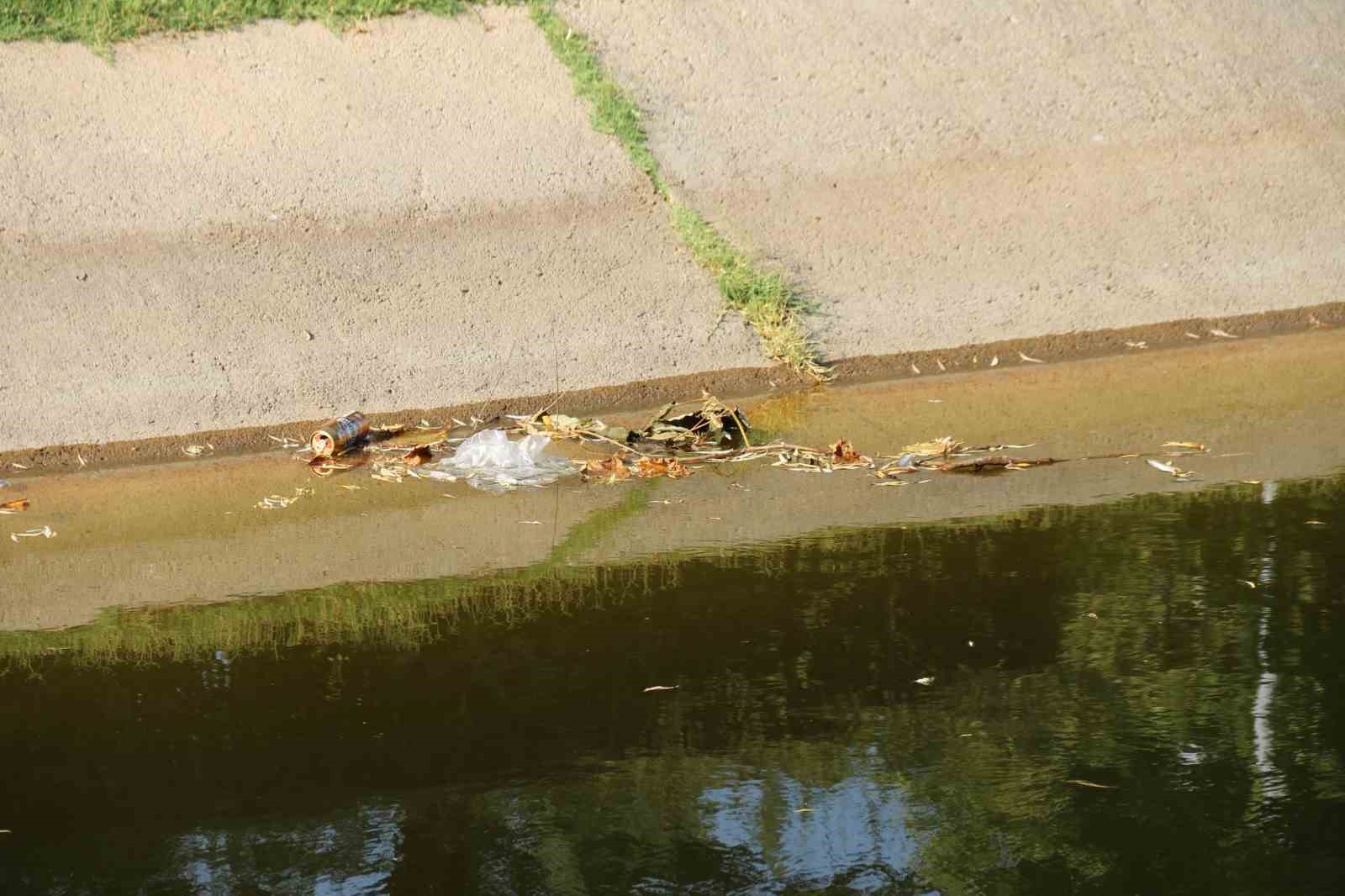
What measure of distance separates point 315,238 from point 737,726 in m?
5.98

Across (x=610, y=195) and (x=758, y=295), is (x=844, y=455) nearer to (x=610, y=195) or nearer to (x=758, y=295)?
(x=758, y=295)

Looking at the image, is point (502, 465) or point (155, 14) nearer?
point (502, 465)

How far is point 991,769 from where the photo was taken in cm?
504

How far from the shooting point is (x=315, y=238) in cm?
1025

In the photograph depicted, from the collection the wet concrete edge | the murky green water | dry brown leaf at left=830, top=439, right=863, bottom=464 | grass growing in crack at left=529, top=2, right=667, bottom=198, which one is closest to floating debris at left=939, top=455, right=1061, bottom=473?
dry brown leaf at left=830, top=439, right=863, bottom=464

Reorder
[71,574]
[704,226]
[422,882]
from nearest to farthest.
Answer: [422,882], [71,574], [704,226]

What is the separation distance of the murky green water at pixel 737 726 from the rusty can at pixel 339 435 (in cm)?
195

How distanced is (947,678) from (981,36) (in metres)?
7.78

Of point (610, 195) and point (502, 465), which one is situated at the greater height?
point (610, 195)

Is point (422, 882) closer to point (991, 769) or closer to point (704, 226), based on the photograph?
point (991, 769)

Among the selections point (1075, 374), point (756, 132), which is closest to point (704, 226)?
point (756, 132)

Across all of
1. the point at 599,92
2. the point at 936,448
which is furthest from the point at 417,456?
the point at 599,92

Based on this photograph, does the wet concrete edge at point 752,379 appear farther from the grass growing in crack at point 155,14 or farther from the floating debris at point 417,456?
the grass growing in crack at point 155,14

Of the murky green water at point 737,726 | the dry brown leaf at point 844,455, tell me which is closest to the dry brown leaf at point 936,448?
the dry brown leaf at point 844,455
